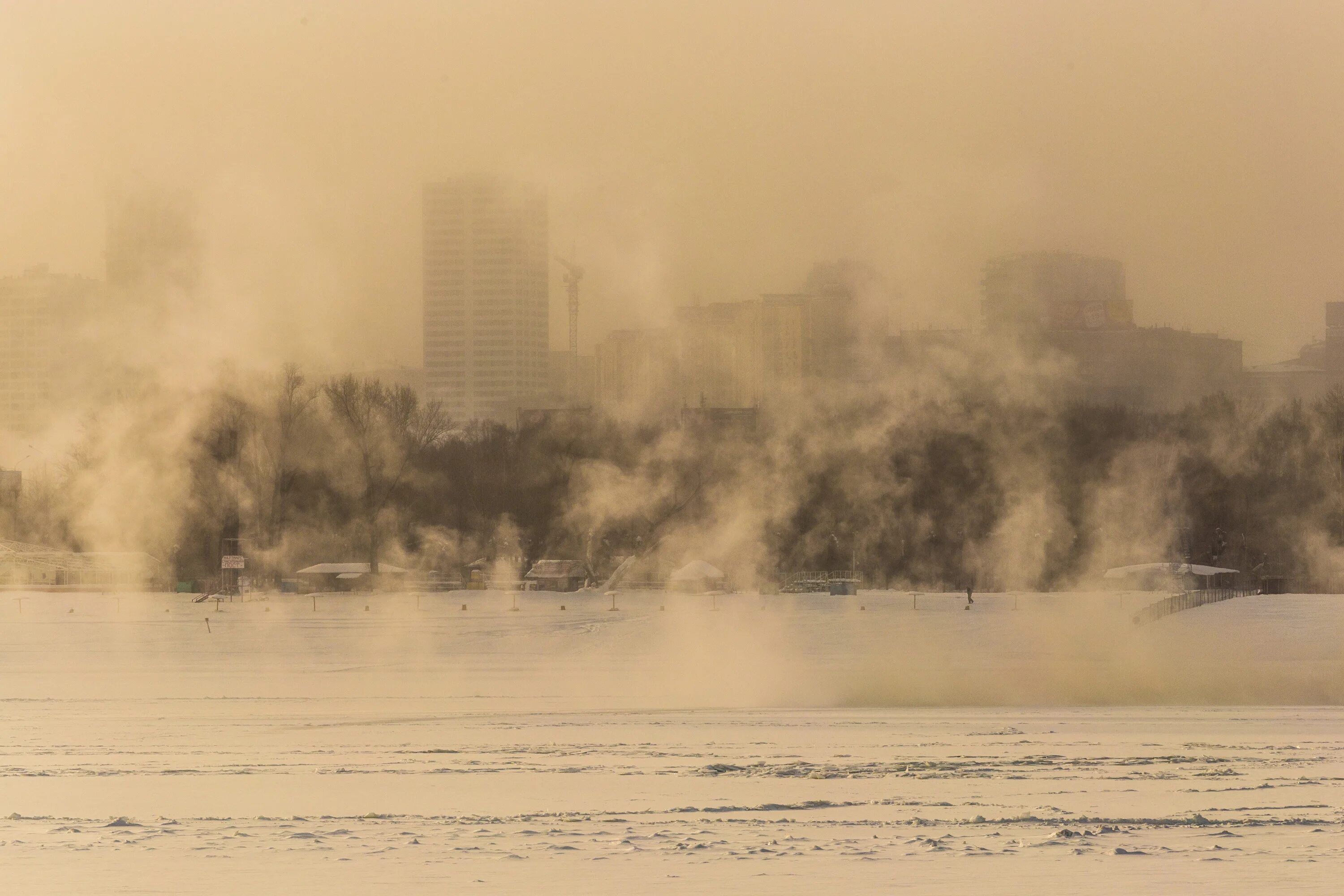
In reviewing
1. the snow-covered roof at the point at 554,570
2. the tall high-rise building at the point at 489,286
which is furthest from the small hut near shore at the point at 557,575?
the tall high-rise building at the point at 489,286

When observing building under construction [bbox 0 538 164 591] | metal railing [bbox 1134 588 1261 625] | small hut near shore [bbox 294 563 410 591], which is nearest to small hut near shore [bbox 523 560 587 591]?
small hut near shore [bbox 294 563 410 591]

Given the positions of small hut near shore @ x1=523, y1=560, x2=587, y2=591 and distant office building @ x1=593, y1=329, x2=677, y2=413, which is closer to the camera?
distant office building @ x1=593, y1=329, x2=677, y2=413

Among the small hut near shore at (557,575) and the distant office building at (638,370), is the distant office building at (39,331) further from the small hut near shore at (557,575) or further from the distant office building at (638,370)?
the small hut near shore at (557,575)

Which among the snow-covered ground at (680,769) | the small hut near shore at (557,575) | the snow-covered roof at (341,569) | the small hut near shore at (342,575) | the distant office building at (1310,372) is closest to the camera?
the snow-covered ground at (680,769)

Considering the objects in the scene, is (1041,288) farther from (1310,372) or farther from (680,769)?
(680,769)

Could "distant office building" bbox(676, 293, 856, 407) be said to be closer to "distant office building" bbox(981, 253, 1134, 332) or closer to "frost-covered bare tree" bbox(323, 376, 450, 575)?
"distant office building" bbox(981, 253, 1134, 332)

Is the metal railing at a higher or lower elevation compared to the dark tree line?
lower

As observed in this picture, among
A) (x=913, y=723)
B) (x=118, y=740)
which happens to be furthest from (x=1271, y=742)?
(x=118, y=740)

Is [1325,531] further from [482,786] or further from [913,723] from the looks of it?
[482,786]
